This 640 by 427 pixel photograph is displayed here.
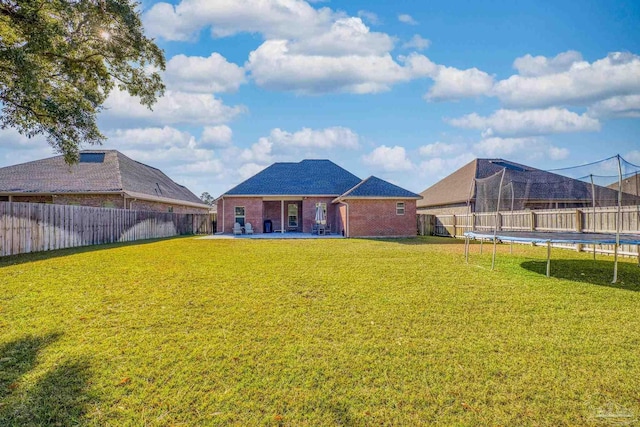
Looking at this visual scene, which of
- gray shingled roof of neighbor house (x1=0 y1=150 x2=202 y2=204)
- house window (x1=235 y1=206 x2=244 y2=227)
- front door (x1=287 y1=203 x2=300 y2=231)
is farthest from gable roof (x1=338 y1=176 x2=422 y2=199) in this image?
gray shingled roof of neighbor house (x1=0 y1=150 x2=202 y2=204)

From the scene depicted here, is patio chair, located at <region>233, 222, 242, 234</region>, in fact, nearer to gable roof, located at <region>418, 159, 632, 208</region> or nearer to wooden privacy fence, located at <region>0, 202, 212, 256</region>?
wooden privacy fence, located at <region>0, 202, 212, 256</region>

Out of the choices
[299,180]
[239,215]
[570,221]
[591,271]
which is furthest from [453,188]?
[591,271]

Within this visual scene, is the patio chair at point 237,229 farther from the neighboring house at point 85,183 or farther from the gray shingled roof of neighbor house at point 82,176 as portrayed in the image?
the gray shingled roof of neighbor house at point 82,176

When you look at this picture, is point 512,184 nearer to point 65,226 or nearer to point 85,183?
point 65,226

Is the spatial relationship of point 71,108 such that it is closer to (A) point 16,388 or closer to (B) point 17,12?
(B) point 17,12

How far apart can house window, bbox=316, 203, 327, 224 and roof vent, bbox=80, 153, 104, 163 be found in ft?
48.5

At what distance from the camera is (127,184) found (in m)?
20.7

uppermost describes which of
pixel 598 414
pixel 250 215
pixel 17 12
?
pixel 17 12

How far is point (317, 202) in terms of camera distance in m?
24.1

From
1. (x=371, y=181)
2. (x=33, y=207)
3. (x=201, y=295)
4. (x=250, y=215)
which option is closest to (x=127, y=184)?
(x=250, y=215)

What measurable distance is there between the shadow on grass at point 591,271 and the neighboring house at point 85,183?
20106 millimetres

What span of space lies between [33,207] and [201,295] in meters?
9.85

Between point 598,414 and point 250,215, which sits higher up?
point 250,215

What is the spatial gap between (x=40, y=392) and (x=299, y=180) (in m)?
22.9
